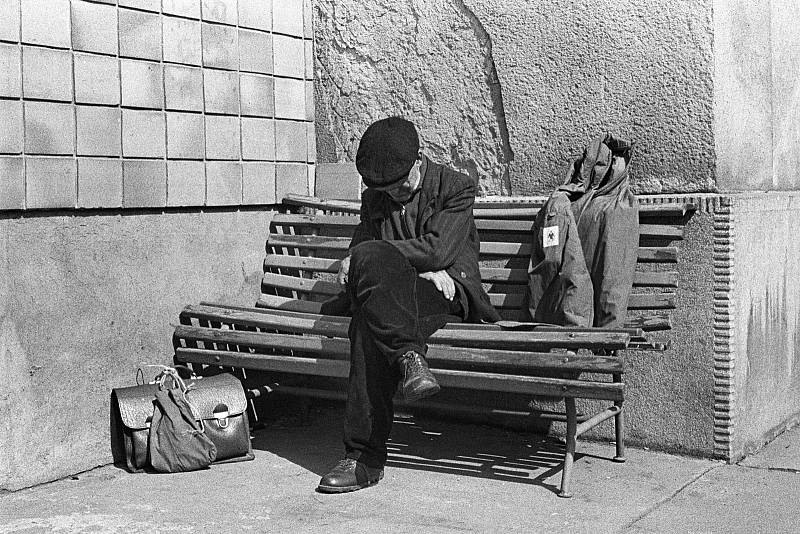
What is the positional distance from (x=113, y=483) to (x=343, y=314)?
123cm

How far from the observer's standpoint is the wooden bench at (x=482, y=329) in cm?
409

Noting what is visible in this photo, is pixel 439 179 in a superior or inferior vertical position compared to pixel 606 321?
superior

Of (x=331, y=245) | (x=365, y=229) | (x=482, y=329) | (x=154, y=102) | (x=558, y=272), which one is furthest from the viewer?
(x=331, y=245)

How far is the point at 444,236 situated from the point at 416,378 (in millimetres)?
761

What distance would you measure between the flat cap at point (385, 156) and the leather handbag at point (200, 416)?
1.12 metres

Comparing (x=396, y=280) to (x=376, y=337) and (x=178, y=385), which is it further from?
(x=178, y=385)

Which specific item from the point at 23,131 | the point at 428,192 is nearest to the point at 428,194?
the point at 428,192

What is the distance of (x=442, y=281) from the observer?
4.47m

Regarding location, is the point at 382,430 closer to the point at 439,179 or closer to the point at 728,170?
the point at 439,179

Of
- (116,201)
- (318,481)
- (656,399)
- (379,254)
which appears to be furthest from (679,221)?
(116,201)

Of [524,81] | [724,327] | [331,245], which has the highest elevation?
[524,81]

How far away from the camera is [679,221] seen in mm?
4629

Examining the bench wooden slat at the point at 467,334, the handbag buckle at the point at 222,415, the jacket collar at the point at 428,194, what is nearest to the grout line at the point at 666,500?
the bench wooden slat at the point at 467,334

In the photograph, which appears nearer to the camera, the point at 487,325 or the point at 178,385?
the point at 487,325
